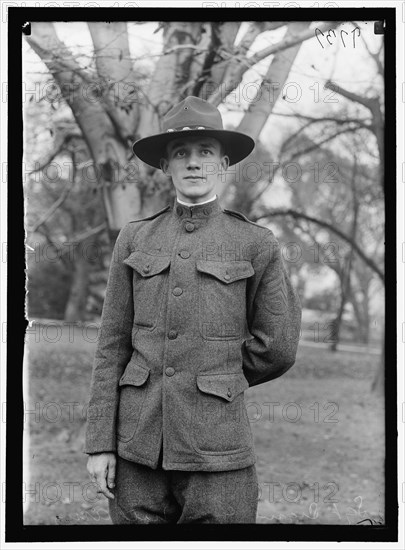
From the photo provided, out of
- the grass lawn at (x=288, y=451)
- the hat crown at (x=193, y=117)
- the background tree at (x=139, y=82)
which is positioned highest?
the background tree at (x=139, y=82)

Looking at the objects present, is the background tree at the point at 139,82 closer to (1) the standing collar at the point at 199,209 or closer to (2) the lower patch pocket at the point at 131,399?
(1) the standing collar at the point at 199,209

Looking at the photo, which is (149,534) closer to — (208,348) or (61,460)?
(208,348)

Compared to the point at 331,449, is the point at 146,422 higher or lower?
higher

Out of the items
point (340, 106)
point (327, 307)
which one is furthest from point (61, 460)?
point (327, 307)

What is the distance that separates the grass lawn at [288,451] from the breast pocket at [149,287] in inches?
51.7

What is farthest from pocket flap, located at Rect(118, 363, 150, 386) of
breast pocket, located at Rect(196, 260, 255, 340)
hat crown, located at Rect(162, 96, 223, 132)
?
hat crown, located at Rect(162, 96, 223, 132)

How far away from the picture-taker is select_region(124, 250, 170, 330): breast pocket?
2521mm

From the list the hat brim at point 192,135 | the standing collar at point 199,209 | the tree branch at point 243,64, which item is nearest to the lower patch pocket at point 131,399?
the standing collar at point 199,209

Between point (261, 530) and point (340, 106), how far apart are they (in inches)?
204

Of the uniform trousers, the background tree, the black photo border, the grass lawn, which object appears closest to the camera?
the uniform trousers

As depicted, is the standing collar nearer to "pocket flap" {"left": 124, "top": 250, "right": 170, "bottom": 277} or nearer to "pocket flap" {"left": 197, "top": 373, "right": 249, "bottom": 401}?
"pocket flap" {"left": 124, "top": 250, "right": 170, "bottom": 277}

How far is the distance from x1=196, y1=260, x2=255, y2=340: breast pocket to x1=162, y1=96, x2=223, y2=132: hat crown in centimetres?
53

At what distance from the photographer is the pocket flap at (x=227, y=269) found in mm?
2494

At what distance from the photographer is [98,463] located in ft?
8.24
